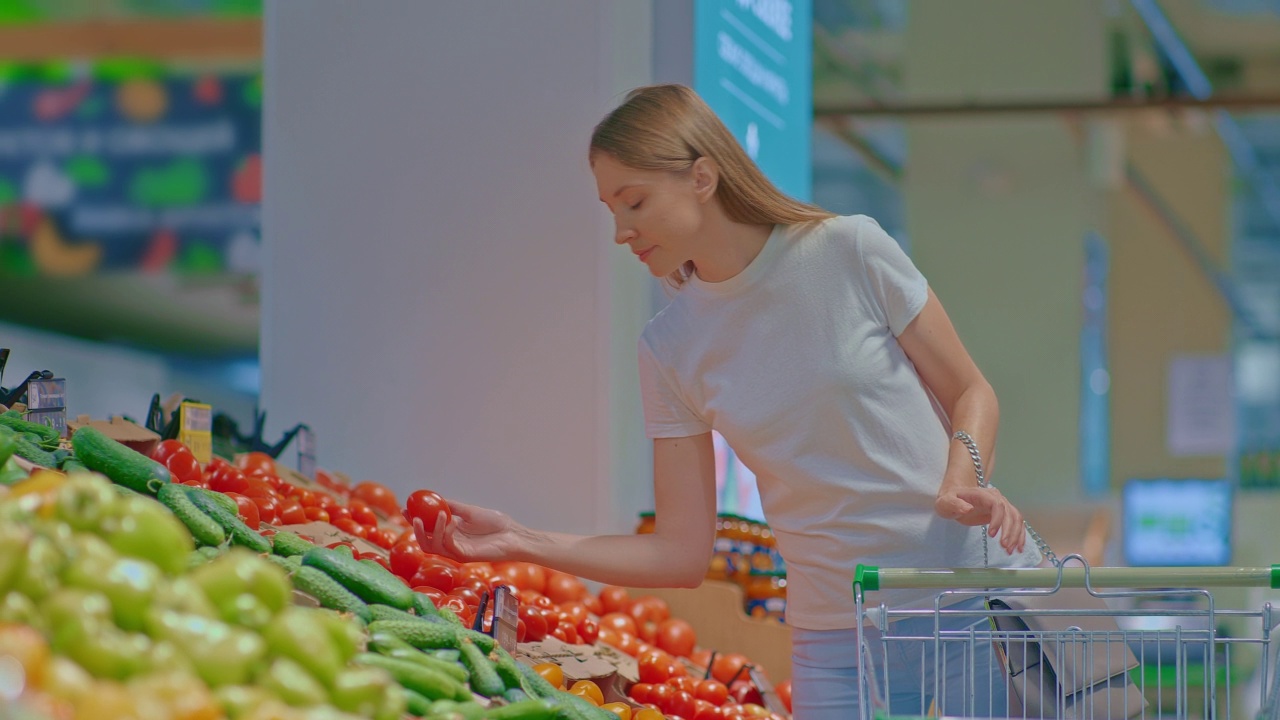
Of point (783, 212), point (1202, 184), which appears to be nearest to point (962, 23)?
point (1202, 184)

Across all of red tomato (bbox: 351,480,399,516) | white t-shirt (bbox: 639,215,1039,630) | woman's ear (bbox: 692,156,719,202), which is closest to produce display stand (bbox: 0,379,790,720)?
red tomato (bbox: 351,480,399,516)

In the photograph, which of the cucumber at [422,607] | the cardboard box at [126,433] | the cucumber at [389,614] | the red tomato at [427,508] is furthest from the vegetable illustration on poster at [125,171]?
the cucumber at [389,614]

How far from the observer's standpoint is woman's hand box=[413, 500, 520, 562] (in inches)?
91.1

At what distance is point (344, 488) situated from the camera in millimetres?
3600

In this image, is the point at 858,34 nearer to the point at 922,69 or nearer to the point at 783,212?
the point at 922,69

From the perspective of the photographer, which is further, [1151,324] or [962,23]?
[1151,324]

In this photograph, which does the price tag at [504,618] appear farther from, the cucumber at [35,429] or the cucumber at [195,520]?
the cucumber at [35,429]

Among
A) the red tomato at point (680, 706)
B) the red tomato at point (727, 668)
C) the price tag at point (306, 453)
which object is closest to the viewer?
the red tomato at point (680, 706)

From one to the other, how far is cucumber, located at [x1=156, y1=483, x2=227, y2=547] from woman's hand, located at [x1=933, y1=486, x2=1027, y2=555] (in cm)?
106

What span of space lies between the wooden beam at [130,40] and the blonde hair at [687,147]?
379cm

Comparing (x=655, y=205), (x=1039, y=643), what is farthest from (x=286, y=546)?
Answer: (x=1039, y=643)

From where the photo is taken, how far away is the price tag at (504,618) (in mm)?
2324

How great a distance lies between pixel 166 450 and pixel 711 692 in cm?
124

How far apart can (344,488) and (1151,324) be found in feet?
39.4
